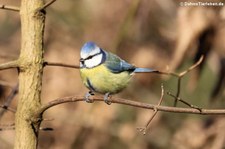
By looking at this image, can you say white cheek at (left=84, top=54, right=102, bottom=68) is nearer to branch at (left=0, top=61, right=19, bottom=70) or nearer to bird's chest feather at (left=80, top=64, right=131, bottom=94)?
bird's chest feather at (left=80, top=64, right=131, bottom=94)

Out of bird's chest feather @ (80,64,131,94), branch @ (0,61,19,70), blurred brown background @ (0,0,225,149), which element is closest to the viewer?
branch @ (0,61,19,70)

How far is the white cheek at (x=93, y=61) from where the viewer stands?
9.58 ft

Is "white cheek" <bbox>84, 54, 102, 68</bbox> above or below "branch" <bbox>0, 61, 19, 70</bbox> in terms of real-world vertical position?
below

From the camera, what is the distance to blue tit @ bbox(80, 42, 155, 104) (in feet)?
9.48

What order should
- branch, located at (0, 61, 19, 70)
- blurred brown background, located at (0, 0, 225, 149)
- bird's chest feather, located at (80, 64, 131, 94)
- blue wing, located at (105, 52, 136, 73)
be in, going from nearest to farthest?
branch, located at (0, 61, 19, 70)
bird's chest feather, located at (80, 64, 131, 94)
blue wing, located at (105, 52, 136, 73)
blurred brown background, located at (0, 0, 225, 149)

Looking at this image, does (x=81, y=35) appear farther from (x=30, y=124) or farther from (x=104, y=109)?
(x=30, y=124)

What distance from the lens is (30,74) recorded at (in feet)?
6.83

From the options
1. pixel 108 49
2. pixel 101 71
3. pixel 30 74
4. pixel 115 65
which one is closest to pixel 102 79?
pixel 101 71

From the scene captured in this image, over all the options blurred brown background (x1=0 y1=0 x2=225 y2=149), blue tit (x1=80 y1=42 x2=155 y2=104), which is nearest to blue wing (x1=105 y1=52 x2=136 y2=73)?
blue tit (x1=80 y1=42 x2=155 y2=104)

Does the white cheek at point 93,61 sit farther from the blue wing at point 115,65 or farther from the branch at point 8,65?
the branch at point 8,65

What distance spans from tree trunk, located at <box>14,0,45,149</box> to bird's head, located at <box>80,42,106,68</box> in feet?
2.54

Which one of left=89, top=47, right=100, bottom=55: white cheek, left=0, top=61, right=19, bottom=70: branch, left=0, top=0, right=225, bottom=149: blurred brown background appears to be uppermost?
left=0, top=61, right=19, bottom=70: branch

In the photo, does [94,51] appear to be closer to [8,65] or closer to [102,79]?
[102,79]

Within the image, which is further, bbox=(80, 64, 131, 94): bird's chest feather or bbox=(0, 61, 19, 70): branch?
bbox=(80, 64, 131, 94): bird's chest feather
